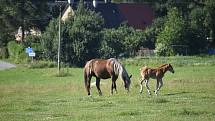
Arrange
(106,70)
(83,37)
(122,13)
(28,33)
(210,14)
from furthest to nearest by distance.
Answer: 1. (122,13)
2. (28,33)
3. (210,14)
4. (83,37)
5. (106,70)

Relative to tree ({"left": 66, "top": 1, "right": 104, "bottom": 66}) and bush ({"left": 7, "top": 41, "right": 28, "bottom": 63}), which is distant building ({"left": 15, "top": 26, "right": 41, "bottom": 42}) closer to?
bush ({"left": 7, "top": 41, "right": 28, "bottom": 63})

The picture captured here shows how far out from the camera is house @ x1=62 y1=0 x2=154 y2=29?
11124cm

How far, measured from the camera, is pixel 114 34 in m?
85.9

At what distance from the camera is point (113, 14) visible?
113375 millimetres

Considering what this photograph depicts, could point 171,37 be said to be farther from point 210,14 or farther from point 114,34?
point 210,14

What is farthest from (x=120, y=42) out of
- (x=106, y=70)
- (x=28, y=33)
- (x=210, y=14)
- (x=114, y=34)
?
(x=106, y=70)

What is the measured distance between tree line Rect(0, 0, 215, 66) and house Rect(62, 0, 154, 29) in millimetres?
4146

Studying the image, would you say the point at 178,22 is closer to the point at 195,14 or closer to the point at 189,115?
the point at 195,14

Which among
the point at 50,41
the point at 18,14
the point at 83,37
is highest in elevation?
the point at 18,14

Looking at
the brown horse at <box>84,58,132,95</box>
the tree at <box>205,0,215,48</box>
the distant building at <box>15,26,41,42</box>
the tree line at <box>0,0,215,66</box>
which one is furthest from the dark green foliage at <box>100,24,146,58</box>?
the brown horse at <box>84,58,132,95</box>

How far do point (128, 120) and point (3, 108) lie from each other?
719cm

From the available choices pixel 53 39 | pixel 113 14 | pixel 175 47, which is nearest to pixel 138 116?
pixel 53 39

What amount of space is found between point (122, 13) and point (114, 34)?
3125 cm

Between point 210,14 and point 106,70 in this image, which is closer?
point 106,70
